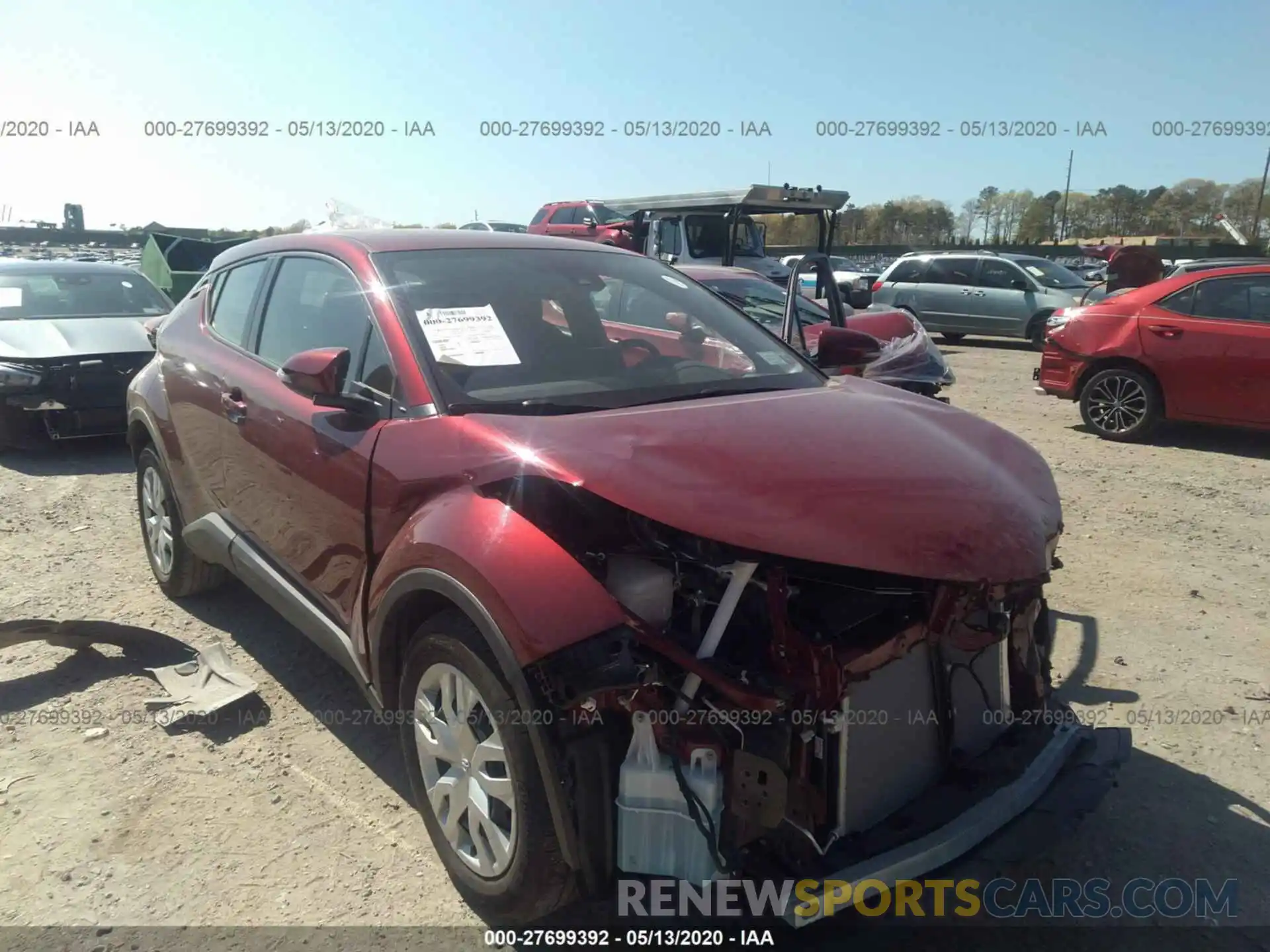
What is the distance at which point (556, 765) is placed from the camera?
214 centimetres

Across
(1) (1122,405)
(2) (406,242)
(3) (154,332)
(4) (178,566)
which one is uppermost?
(2) (406,242)

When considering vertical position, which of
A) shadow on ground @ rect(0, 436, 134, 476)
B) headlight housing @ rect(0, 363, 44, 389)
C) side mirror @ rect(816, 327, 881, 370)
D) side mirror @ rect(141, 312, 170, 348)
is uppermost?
side mirror @ rect(816, 327, 881, 370)

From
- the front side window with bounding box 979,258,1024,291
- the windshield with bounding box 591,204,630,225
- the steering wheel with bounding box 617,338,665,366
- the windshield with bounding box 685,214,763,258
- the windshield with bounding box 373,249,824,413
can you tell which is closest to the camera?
the windshield with bounding box 373,249,824,413

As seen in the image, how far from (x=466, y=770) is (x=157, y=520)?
10.2ft

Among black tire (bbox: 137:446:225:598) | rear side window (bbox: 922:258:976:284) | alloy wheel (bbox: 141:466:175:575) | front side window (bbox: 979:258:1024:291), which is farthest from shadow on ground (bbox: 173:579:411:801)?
front side window (bbox: 979:258:1024:291)

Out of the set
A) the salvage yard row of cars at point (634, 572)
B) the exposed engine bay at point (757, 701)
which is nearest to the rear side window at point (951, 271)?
the salvage yard row of cars at point (634, 572)

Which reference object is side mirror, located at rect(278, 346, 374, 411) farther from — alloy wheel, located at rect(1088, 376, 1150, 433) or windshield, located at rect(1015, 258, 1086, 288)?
windshield, located at rect(1015, 258, 1086, 288)

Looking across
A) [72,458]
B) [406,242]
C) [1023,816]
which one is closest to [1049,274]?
[72,458]

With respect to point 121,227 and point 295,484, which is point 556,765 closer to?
point 295,484

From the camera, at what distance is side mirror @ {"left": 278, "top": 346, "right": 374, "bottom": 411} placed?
281cm

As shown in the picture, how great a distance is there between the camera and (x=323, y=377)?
9.23 feet

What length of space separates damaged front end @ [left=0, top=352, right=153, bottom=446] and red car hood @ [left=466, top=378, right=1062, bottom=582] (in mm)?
6067

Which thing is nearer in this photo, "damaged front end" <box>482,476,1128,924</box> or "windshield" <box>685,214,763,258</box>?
"damaged front end" <box>482,476,1128,924</box>

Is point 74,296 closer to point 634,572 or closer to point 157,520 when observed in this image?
point 157,520
